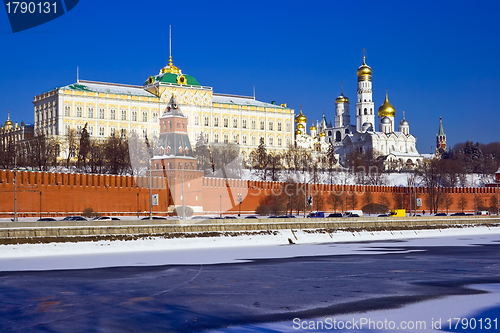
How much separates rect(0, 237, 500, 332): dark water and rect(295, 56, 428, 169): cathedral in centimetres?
10913

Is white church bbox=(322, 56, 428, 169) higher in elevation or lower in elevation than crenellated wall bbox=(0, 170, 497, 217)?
higher

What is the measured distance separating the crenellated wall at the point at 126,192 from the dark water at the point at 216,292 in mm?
24293

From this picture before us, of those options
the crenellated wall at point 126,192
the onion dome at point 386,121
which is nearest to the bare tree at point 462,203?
the crenellated wall at point 126,192

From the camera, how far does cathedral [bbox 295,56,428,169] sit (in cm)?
13825

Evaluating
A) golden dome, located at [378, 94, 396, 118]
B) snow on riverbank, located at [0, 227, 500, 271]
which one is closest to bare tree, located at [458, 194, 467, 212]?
snow on riverbank, located at [0, 227, 500, 271]

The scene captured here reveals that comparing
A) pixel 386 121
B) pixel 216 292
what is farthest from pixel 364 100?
pixel 216 292

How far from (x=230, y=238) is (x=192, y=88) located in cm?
6997

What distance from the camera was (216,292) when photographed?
58.2 ft

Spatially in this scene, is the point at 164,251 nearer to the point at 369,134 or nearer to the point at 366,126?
the point at 369,134

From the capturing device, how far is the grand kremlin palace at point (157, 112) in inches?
3755

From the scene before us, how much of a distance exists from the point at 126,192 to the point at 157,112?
2031 inches

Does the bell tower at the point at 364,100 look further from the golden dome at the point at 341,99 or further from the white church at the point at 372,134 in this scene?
the golden dome at the point at 341,99

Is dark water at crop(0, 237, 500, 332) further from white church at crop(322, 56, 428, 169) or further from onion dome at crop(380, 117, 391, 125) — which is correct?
onion dome at crop(380, 117, 391, 125)

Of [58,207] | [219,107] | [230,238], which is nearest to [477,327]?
[230,238]
